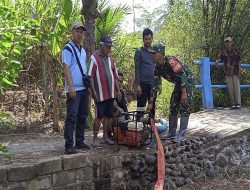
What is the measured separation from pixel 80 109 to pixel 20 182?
4.55 feet

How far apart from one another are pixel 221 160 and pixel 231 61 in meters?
3.26

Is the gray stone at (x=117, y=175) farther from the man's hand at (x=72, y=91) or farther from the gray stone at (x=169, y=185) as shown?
the man's hand at (x=72, y=91)

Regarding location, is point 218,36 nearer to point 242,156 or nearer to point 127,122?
point 242,156

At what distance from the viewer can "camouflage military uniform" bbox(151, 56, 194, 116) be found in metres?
5.97

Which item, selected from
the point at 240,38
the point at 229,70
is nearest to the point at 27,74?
the point at 229,70

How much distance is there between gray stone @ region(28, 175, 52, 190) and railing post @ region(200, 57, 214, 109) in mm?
5101

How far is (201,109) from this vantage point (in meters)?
9.24

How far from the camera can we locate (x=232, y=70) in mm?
9055

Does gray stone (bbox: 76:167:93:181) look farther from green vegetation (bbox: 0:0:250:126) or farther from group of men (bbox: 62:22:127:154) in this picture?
green vegetation (bbox: 0:0:250:126)

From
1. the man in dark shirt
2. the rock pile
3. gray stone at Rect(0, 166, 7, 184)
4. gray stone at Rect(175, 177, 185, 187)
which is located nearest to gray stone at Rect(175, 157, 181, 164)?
the rock pile

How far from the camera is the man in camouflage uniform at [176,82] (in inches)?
232

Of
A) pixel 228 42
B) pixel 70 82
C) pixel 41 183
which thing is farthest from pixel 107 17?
pixel 41 183

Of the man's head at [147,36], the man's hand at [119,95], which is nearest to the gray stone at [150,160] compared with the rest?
the man's hand at [119,95]

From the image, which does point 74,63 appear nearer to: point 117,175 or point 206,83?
point 117,175
